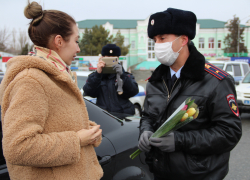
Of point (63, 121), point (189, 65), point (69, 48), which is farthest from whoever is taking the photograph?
point (189, 65)

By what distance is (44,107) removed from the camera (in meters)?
1.18

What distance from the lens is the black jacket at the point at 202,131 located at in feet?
4.98

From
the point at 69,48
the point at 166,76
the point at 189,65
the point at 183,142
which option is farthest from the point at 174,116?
the point at 69,48

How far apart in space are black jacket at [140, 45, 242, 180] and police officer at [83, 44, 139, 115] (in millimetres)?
1906

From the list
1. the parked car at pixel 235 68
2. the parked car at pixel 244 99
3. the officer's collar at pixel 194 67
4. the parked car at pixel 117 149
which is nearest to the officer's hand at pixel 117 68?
the parked car at pixel 117 149

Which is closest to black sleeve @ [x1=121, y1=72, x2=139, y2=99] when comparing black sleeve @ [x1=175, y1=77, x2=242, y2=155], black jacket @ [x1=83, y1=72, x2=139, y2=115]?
black jacket @ [x1=83, y1=72, x2=139, y2=115]

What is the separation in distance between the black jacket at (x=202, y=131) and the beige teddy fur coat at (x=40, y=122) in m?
0.65

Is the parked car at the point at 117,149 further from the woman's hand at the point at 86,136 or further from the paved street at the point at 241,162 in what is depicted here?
the paved street at the point at 241,162

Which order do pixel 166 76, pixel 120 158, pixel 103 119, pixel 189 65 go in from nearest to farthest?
pixel 189 65
pixel 166 76
pixel 120 158
pixel 103 119

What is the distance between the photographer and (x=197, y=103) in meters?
1.57

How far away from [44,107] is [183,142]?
96 cm

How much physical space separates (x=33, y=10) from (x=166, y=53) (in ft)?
3.43

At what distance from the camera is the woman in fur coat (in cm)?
112

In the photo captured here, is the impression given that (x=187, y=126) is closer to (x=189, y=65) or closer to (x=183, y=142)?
(x=183, y=142)
